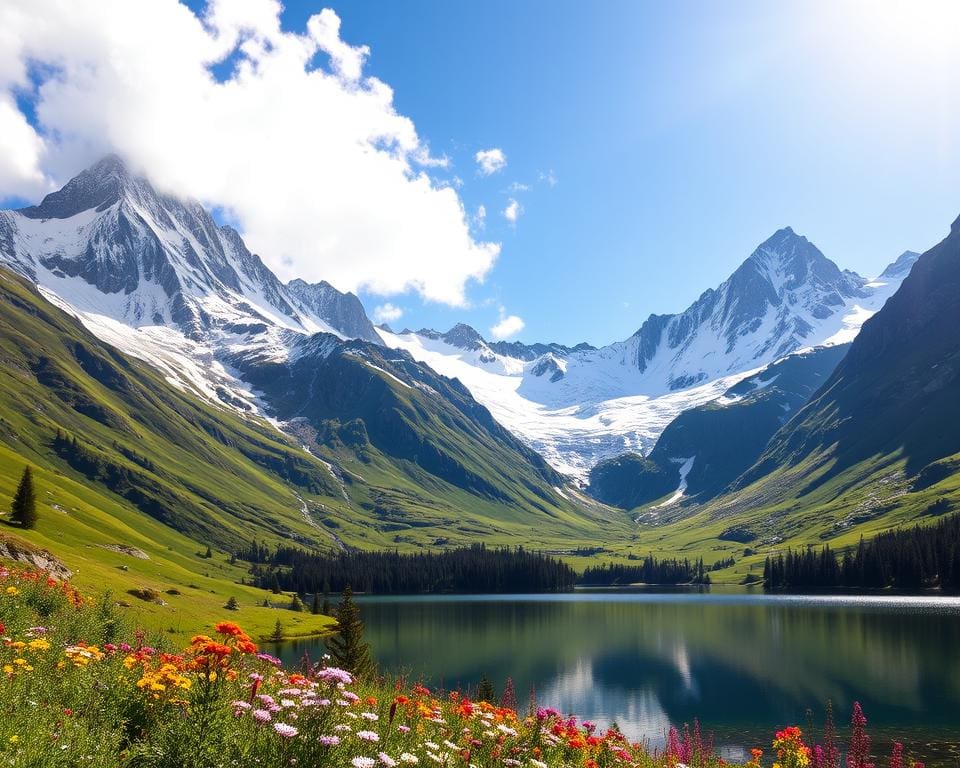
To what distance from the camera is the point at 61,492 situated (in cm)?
18312

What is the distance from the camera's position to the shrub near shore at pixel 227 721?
9.24 meters

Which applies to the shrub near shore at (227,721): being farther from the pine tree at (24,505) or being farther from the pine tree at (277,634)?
the pine tree at (277,634)

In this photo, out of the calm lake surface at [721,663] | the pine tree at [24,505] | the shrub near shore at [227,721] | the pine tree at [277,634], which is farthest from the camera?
the pine tree at [277,634]

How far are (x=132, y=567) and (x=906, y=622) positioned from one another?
131935 mm

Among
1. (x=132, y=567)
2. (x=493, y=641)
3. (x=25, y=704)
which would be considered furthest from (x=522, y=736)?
(x=132, y=567)

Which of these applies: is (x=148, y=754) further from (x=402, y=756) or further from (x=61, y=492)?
(x=61, y=492)

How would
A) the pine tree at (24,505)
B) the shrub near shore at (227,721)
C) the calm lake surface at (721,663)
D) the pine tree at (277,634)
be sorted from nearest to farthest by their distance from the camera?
1. the shrub near shore at (227,721)
2. the calm lake surface at (721,663)
3. the pine tree at (24,505)
4. the pine tree at (277,634)

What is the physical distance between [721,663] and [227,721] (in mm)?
96380

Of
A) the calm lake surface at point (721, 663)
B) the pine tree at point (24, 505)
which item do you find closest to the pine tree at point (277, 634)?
the calm lake surface at point (721, 663)

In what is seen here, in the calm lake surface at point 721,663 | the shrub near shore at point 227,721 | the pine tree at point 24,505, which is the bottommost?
the calm lake surface at point 721,663

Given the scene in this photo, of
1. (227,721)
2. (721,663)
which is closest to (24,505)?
(721,663)

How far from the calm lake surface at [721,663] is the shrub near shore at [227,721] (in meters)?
20.6

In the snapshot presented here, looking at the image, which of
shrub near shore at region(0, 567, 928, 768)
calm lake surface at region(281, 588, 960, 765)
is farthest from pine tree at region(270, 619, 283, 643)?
shrub near shore at region(0, 567, 928, 768)

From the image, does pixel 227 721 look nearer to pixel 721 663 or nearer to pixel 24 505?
pixel 721 663
